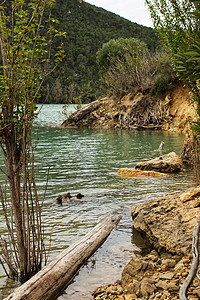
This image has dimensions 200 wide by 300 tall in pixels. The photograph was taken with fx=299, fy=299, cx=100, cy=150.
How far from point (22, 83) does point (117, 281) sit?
308cm

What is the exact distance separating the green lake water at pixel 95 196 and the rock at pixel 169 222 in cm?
44

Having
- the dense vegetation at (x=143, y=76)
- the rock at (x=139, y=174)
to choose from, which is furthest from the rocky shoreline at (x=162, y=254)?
the dense vegetation at (x=143, y=76)

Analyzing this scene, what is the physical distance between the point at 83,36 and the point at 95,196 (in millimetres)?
106010

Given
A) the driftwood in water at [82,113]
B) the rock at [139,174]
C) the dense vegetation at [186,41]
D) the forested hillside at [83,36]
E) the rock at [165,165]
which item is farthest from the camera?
the forested hillside at [83,36]

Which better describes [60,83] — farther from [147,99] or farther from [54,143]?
[54,143]

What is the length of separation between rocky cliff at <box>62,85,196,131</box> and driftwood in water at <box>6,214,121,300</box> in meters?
21.5

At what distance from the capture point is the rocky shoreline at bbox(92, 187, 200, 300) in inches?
139

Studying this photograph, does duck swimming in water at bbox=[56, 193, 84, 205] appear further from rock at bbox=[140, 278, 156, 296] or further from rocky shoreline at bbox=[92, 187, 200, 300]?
rock at bbox=[140, 278, 156, 296]

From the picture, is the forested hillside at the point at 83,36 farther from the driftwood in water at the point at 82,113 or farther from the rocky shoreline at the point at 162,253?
the rocky shoreline at the point at 162,253

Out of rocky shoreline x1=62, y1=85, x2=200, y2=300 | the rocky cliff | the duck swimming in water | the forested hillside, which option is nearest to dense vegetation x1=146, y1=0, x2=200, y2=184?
rocky shoreline x1=62, y1=85, x2=200, y2=300

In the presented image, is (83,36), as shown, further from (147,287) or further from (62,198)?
(147,287)

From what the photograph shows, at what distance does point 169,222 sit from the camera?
5309 mm

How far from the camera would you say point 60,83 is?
9181 cm

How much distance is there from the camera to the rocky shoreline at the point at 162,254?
354cm
